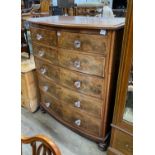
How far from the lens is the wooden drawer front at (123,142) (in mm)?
1305

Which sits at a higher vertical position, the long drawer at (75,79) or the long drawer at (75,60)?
the long drawer at (75,60)

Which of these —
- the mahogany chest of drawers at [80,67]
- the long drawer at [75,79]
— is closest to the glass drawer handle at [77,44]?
the mahogany chest of drawers at [80,67]

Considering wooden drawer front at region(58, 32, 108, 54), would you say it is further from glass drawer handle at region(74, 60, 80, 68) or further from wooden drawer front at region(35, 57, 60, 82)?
wooden drawer front at region(35, 57, 60, 82)

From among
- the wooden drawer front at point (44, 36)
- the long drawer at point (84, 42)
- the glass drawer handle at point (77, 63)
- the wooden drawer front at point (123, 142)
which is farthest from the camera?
the wooden drawer front at point (44, 36)

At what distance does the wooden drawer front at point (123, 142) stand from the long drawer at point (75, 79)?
1.14ft

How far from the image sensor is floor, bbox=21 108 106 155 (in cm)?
161

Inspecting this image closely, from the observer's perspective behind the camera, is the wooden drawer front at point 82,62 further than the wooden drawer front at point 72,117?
No

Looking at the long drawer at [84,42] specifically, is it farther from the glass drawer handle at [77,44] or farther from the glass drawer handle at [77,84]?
the glass drawer handle at [77,84]

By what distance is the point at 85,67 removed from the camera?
1.37 meters

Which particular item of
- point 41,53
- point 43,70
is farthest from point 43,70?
point 41,53

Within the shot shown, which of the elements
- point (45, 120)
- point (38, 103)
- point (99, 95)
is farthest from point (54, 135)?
point (99, 95)

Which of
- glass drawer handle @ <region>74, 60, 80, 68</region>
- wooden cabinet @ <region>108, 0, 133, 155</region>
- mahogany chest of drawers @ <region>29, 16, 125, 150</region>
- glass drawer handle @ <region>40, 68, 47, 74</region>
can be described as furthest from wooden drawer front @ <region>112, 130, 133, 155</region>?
glass drawer handle @ <region>40, 68, 47, 74</region>

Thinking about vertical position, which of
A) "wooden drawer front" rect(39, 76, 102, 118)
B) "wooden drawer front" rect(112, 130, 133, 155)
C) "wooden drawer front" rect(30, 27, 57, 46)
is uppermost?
"wooden drawer front" rect(30, 27, 57, 46)
